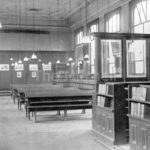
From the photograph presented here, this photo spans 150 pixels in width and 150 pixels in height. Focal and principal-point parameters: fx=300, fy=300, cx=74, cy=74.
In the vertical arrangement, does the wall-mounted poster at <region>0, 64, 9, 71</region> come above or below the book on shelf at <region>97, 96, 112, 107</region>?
above

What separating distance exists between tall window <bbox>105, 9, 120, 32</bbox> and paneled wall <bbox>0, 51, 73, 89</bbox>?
7.52 m

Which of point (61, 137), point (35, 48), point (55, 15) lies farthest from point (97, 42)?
point (35, 48)

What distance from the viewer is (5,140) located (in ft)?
21.2

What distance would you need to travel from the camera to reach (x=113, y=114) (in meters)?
5.72

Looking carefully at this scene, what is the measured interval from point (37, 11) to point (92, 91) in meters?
8.66

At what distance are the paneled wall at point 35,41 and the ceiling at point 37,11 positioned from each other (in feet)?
3.34

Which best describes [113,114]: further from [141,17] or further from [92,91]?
[141,17]

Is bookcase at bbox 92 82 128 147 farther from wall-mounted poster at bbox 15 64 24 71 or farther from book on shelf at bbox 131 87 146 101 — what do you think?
wall-mounted poster at bbox 15 64 24 71

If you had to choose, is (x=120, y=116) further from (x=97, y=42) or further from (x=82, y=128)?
(x=82, y=128)

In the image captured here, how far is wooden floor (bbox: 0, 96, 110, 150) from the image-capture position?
5910 mm

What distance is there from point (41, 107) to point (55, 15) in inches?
439

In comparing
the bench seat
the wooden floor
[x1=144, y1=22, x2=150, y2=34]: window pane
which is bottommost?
the wooden floor

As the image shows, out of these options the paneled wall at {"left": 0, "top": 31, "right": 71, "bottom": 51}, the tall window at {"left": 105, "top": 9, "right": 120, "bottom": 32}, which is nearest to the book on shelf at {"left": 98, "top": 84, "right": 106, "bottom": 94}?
the tall window at {"left": 105, "top": 9, "right": 120, "bottom": 32}

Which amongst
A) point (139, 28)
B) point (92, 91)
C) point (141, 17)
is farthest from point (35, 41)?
point (92, 91)
